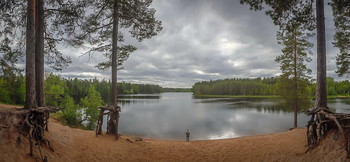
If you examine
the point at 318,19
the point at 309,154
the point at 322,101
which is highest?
the point at 318,19

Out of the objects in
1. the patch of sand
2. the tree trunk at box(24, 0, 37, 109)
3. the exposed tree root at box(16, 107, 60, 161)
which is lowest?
the patch of sand

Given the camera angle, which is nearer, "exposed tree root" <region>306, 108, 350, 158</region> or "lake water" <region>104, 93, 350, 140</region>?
"exposed tree root" <region>306, 108, 350, 158</region>

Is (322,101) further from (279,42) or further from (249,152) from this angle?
(279,42)

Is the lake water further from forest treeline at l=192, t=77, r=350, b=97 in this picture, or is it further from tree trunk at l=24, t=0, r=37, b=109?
forest treeline at l=192, t=77, r=350, b=97

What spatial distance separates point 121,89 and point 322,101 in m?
127

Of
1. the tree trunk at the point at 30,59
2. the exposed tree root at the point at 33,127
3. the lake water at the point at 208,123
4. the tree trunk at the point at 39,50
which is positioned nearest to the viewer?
the exposed tree root at the point at 33,127

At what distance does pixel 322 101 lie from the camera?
21.8 feet

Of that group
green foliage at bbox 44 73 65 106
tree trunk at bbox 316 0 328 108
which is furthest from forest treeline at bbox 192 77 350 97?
green foliage at bbox 44 73 65 106

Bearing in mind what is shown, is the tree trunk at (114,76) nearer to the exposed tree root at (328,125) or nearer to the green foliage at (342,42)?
the exposed tree root at (328,125)

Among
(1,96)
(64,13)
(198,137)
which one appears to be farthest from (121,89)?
(64,13)

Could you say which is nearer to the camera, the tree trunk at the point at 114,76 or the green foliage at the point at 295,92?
the tree trunk at the point at 114,76

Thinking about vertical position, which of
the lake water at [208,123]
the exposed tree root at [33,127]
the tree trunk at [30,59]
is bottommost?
the lake water at [208,123]

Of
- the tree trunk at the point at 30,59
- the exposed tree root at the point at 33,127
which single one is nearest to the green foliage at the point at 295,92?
the exposed tree root at the point at 33,127

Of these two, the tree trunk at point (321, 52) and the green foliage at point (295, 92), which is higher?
the tree trunk at point (321, 52)
